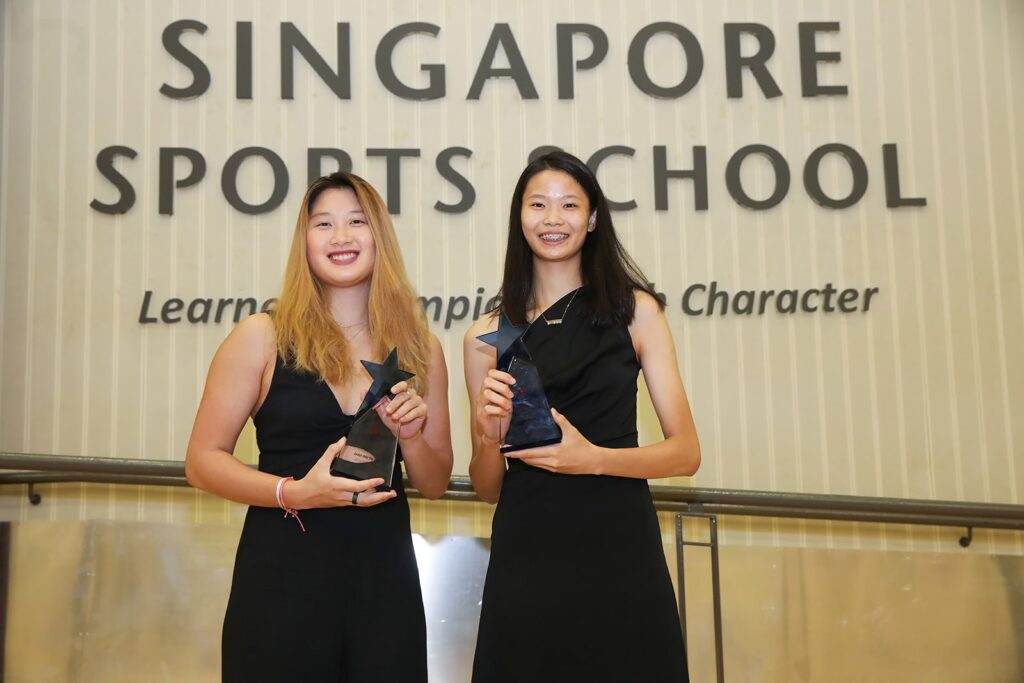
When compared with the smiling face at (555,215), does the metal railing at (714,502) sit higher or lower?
lower

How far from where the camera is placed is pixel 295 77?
453 centimetres

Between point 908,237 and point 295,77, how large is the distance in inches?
113

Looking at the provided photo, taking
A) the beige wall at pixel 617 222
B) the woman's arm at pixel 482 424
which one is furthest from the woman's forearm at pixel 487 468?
the beige wall at pixel 617 222

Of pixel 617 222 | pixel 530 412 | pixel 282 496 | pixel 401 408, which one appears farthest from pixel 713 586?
pixel 617 222

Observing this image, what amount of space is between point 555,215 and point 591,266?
0.55 feet

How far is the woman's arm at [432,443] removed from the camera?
2.31 m

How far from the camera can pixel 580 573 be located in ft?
6.95

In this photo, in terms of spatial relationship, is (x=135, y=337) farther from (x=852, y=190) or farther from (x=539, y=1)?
(x=852, y=190)

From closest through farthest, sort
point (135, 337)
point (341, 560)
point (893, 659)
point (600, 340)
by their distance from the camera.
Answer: point (341, 560) → point (600, 340) → point (893, 659) → point (135, 337)

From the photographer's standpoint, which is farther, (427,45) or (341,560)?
(427,45)

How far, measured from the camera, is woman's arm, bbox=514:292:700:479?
210cm

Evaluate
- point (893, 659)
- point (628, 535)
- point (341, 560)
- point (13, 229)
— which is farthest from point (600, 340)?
point (13, 229)

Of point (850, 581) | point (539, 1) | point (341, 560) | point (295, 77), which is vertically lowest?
point (850, 581)

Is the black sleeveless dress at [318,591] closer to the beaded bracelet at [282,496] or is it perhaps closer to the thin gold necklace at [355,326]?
the beaded bracelet at [282,496]
